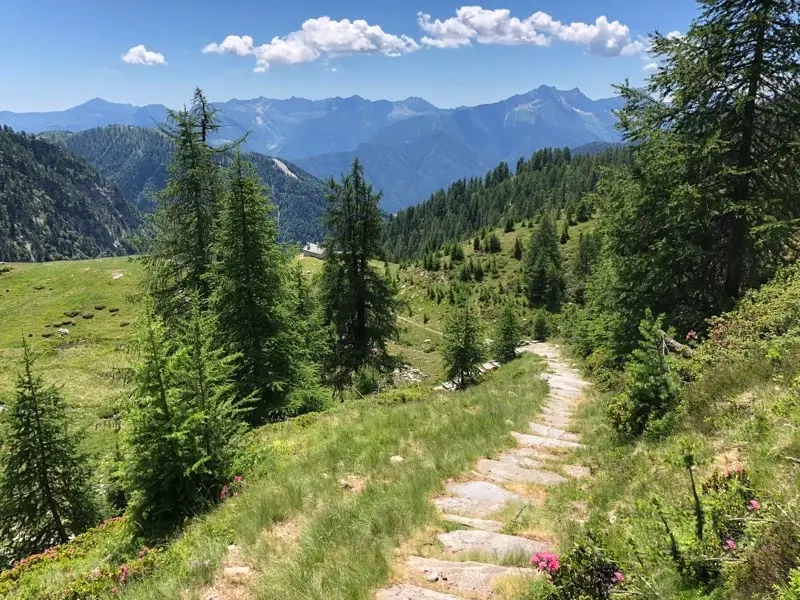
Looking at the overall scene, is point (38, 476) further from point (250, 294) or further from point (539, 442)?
point (539, 442)

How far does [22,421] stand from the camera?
43.3ft

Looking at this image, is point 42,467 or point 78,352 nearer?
point 42,467

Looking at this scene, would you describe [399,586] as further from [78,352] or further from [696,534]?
[78,352]

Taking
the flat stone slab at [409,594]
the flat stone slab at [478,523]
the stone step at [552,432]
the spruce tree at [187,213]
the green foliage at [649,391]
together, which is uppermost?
the spruce tree at [187,213]

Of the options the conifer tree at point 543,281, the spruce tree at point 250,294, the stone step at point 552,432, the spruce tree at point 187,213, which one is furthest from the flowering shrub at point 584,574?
the conifer tree at point 543,281

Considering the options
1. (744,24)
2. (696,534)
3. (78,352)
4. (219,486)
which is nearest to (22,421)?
(219,486)

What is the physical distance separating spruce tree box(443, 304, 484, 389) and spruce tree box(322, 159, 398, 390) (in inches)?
126

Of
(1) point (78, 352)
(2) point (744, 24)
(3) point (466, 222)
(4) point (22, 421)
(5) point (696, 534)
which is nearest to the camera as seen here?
(5) point (696, 534)

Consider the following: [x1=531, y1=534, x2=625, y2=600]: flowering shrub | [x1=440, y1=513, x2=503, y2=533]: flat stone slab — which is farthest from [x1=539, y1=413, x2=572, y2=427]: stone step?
[x1=531, y1=534, x2=625, y2=600]: flowering shrub

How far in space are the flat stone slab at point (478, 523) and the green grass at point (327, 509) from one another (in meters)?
0.27

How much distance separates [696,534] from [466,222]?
16339 cm

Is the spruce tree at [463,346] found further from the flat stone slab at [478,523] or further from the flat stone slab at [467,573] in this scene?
the flat stone slab at [467,573]

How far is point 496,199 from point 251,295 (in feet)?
512

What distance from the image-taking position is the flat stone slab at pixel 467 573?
15.2 feet
